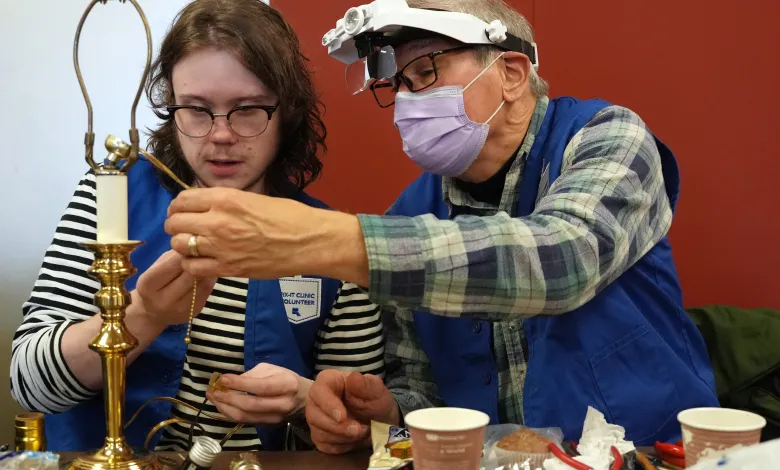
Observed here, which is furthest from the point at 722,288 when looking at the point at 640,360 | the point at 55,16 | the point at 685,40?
the point at 55,16

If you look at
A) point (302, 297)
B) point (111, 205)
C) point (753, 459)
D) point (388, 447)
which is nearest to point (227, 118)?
point (302, 297)

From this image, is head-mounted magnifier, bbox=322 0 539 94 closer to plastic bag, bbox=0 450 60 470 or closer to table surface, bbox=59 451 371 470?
table surface, bbox=59 451 371 470

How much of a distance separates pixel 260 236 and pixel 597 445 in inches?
21.9

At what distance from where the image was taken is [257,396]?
1.41 metres

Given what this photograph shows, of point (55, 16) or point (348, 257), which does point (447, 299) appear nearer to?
point (348, 257)

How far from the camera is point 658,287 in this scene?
1.49 m

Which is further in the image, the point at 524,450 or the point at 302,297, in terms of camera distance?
the point at 302,297

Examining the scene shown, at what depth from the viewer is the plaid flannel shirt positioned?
1122 mm

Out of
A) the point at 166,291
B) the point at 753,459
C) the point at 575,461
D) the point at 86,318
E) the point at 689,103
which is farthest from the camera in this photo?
the point at 689,103

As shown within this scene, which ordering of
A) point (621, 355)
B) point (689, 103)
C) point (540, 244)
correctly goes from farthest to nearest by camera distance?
point (689, 103) → point (621, 355) → point (540, 244)

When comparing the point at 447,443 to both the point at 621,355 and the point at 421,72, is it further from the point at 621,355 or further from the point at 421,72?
the point at 421,72

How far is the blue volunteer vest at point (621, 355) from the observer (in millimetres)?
1389

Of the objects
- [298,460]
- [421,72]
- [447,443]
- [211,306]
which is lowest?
[298,460]

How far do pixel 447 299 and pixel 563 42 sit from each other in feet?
4.11
